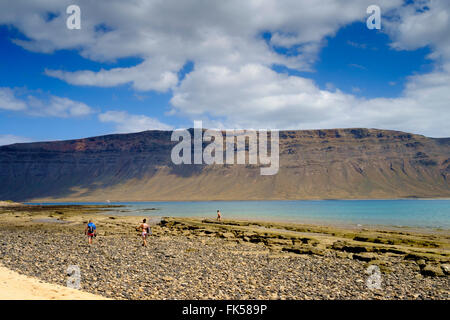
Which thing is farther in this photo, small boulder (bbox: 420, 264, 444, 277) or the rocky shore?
small boulder (bbox: 420, 264, 444, 277)

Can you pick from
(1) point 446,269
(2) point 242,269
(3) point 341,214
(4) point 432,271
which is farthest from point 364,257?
(3) point 341,214

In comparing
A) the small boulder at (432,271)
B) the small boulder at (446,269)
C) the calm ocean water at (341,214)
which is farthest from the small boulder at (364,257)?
the calm ocean water at (341,214)

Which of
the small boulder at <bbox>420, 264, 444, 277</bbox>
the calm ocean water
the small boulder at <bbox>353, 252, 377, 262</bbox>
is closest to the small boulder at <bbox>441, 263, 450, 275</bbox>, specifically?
the small boulder at <bbox>420, 264, 444, 277</bbox>

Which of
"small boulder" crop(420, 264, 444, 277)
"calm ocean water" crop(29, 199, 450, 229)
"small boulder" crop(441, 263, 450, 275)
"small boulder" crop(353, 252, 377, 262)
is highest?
"small boulder" crop(441, 263, 450, 275)

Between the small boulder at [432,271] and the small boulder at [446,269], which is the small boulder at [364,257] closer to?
the small boulder at [432,271]

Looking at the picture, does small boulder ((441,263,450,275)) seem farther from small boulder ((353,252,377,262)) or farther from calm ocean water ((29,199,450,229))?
calm ocean water ((29,199,450,229))

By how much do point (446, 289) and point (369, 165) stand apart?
639 ft

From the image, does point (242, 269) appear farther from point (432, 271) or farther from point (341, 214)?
point (341, 214)

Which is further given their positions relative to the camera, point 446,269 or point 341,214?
point 341,214

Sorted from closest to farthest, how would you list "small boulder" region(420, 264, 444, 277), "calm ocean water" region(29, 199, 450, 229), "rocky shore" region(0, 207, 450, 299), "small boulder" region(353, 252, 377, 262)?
"rocky shore" region(0, 207, 450, 299), "small boulder" region(420, 264, 444, 277), "small boulder" region(353, 252, 377, 262), "calm ocean water" region(29, 199, 450, 229)

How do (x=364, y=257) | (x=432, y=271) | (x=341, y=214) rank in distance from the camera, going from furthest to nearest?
(x=341, y=214) → (x=364, y=257) → (x=432, y=271)

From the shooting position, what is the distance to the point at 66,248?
1922 cm

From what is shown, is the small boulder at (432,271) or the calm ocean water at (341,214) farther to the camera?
the calm ocean water at (341,214)
